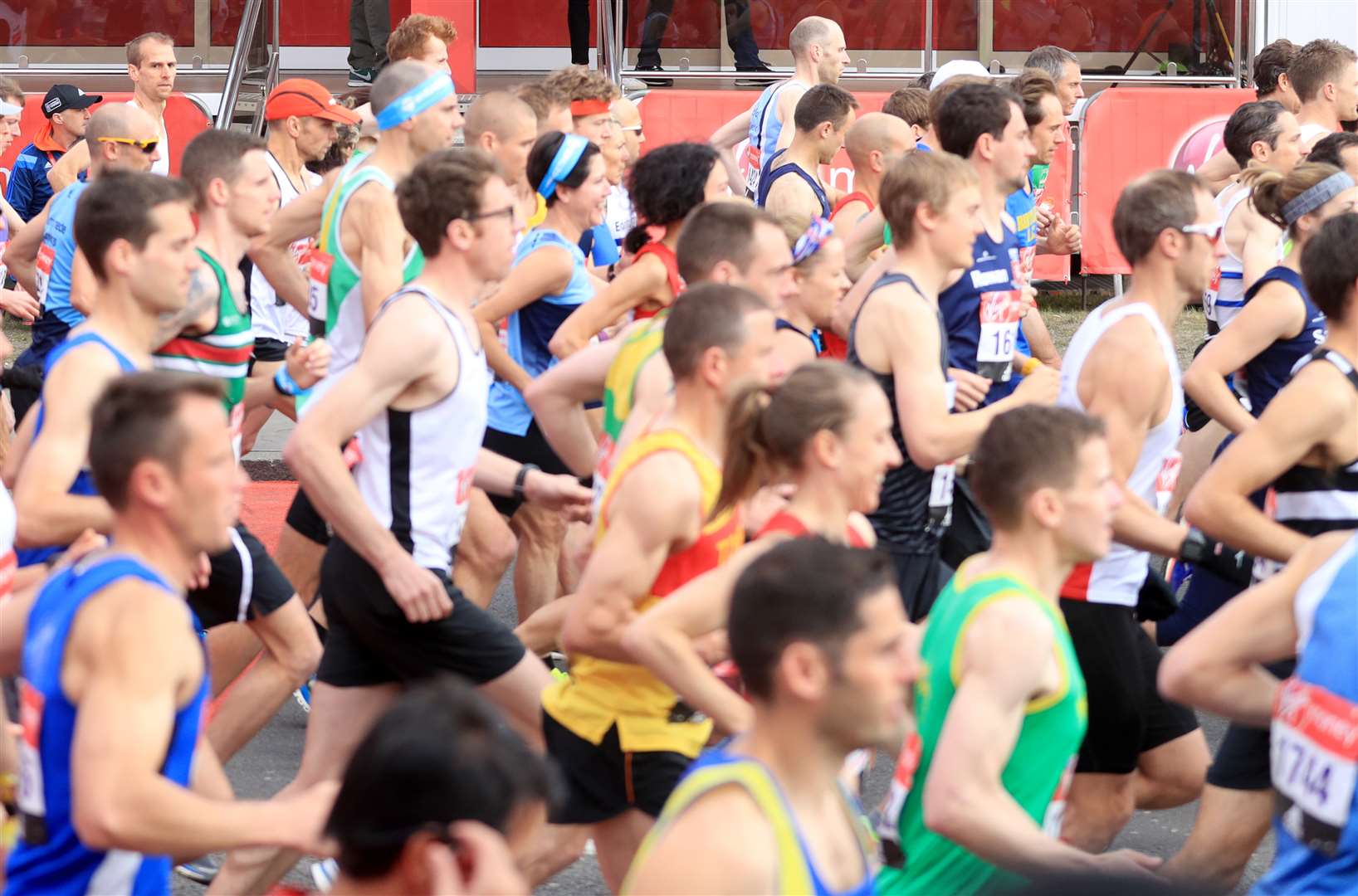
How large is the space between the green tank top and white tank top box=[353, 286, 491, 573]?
1.59 m

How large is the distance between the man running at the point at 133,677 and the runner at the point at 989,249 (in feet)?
10.1

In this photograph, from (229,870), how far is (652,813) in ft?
3.63

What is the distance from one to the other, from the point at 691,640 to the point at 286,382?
6.70ft

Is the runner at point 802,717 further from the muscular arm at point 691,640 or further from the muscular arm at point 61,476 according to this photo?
the muscular arm at point 61,476

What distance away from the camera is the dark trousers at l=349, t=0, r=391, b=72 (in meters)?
14.7

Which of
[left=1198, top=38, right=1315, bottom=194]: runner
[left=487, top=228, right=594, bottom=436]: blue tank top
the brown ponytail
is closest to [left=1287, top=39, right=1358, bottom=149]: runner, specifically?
[left=1198, top=38, right=1315, bottom=194]: runner

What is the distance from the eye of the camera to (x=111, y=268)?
4516 mm

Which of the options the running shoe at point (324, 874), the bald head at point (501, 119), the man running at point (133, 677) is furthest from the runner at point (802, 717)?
the bald head at point (501, 119)

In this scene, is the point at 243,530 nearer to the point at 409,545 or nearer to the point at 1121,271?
the point at 409,545

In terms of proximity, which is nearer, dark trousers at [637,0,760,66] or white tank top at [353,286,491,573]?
white tank top at [353,286,491,573]

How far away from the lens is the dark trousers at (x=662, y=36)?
568 inches

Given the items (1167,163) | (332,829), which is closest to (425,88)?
(332,829)

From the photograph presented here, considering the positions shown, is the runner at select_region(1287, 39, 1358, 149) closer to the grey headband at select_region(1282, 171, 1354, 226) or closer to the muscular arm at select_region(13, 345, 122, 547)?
the grey headband at select_region(1282, 171, 1354, 226)

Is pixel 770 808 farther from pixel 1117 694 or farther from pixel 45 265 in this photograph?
pixel 45 265
